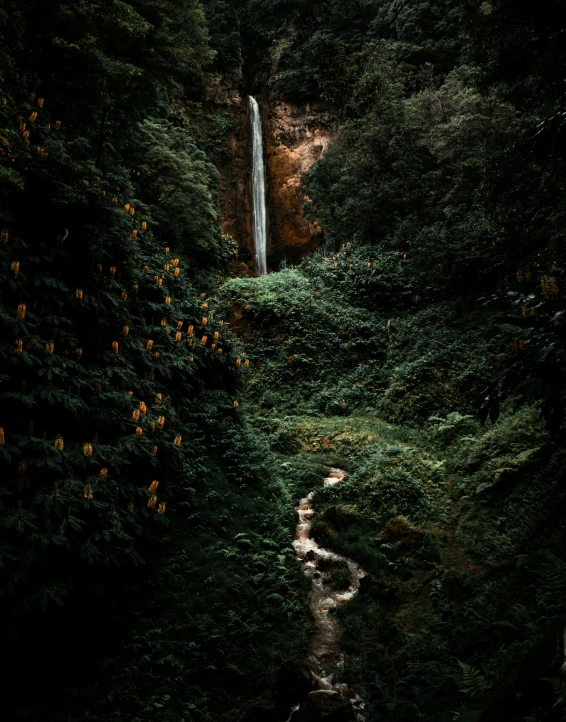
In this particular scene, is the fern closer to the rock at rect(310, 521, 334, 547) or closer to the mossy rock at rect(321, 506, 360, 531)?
the rock at rect(310, 521, 334, 547)

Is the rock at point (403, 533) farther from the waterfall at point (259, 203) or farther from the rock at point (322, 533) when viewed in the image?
the waterfall at point (259, 203)

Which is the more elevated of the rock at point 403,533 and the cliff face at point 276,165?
the cliff face at point 276,165

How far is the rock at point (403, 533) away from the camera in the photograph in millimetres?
7500

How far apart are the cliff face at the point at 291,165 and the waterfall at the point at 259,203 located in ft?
1.46

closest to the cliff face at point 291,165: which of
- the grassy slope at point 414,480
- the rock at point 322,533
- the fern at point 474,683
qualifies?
the grassy slope at point 414,480

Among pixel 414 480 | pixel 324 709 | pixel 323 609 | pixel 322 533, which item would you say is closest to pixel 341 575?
pixel 323 609

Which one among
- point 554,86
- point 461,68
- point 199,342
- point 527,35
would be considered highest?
point 461,68

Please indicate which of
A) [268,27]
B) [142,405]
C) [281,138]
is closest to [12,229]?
[142,405]

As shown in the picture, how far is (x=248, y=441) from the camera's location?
32.3 feet

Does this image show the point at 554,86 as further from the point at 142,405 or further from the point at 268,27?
the point at 268,27

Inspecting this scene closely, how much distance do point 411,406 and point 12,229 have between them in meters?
11.2

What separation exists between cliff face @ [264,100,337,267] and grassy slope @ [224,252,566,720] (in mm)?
8196

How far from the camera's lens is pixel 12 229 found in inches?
252

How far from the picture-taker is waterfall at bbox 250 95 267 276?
94.8ft
